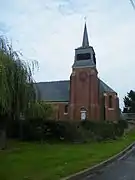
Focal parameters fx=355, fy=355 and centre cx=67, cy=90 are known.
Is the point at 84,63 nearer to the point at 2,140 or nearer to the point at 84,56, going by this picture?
the point at 84,56

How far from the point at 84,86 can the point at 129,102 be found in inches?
1158

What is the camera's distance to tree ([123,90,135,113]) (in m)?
92.5

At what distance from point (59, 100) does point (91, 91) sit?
29.7 ft

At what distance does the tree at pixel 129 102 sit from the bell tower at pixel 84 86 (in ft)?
86.6

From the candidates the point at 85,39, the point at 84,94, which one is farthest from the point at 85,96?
the point at 85,39

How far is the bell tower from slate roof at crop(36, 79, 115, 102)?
541 centimetres

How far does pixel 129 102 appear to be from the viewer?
311 feet

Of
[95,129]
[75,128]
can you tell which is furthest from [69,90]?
[75,128]

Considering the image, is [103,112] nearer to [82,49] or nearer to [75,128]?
[82,49]

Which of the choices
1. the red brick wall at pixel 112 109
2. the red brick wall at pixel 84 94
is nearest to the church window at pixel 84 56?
the red brick wall at pixel 84 94

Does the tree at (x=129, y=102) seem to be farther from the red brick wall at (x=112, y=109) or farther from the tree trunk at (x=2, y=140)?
the tree trunk at (x=2, y=140)

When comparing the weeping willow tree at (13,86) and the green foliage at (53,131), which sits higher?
the weeping willow tree at (13,86)

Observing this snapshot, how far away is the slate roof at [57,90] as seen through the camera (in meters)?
75.0

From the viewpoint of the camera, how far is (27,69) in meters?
21.7
